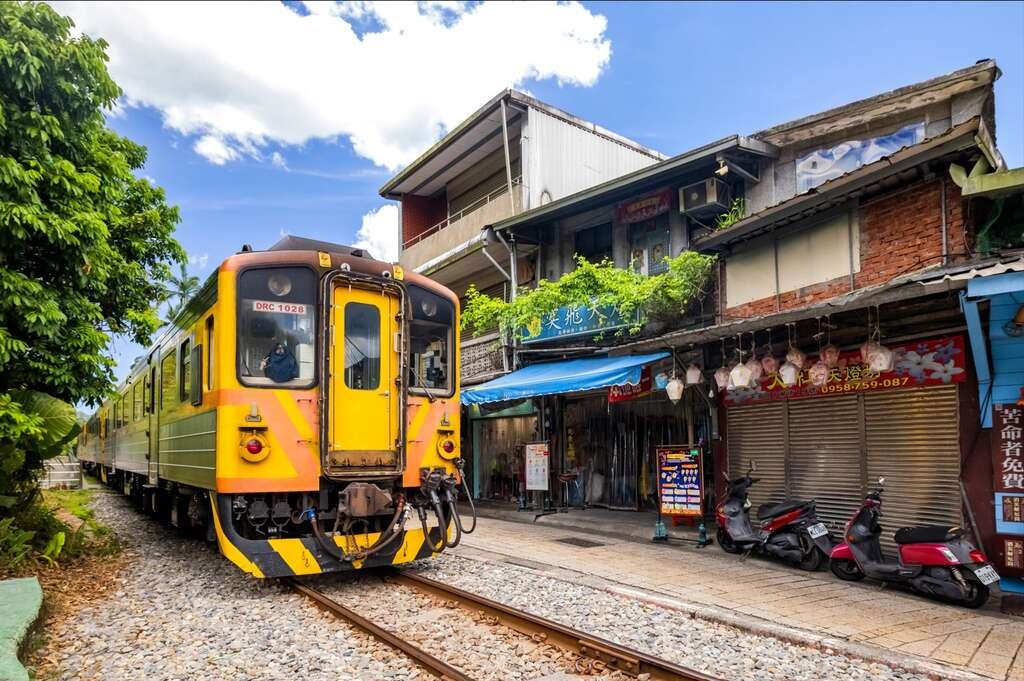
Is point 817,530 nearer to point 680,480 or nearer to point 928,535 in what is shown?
point 928,535

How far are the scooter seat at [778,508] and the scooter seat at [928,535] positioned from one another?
1.33 metres

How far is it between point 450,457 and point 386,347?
137 cm

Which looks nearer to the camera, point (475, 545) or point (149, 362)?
point (475, 545)

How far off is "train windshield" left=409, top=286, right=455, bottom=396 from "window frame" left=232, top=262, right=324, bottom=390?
1010mm

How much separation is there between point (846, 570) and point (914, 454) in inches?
57.5

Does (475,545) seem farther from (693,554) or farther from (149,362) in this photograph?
(149,362)

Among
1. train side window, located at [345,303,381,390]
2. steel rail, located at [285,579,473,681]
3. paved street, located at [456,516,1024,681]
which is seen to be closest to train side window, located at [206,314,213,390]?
train side window, located at [345,303,381,390]

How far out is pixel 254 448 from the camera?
20.3 feet

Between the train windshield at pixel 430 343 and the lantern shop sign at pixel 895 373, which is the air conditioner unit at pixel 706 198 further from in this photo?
the train windshield at pixel 430 343

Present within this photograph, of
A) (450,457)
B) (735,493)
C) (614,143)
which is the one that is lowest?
(735,493)

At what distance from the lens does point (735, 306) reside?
32.7 feet

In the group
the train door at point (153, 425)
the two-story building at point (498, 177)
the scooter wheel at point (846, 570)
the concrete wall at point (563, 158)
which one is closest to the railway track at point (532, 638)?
the scooter wheel at point (846, 570)

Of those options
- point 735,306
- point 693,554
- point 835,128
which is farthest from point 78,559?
point 835,128

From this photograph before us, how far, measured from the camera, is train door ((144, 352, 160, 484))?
31.3 ft
